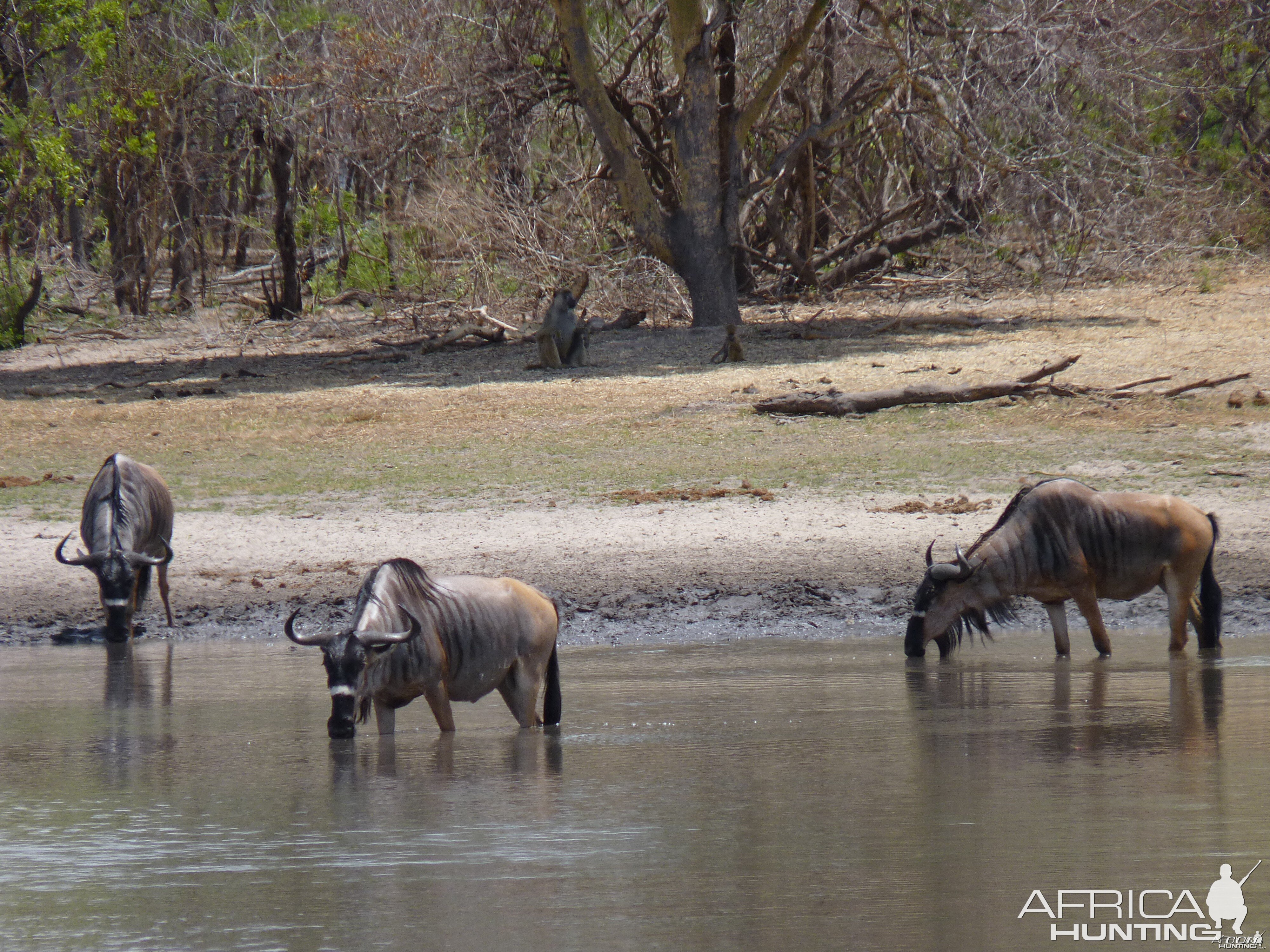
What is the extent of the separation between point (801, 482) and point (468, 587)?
619cm

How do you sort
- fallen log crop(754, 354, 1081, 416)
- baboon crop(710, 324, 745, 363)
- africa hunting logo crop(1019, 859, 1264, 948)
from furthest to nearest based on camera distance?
baboon crop(710, 324, 745, 363) → fallen log crop(754, 354, 1081, 416) → africa hunting logo crop(1019, 859, 1264, 948)

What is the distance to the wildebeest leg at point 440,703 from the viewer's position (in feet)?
22.4

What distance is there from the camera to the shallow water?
446cm

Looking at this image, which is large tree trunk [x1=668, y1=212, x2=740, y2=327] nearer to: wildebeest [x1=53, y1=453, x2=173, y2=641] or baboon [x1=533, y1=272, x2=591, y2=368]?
baboon [x1=533, y1=272, x2=591, y2=368]

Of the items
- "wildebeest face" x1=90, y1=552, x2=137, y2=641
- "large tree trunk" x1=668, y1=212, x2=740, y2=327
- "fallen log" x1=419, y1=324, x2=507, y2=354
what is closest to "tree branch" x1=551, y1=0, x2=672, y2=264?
"large tree trunk" x1=668, y1=212, x2=740, y2=327

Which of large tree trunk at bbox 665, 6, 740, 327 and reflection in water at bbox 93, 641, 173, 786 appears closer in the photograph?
reflection in water at bbox 93, 641, 173, 786

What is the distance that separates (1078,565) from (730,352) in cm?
995

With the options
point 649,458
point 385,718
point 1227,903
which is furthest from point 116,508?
point 1227,903

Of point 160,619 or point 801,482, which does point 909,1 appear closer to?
point 801,482

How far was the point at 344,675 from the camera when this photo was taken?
21.0 ft

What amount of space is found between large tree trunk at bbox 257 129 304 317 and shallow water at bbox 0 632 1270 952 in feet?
55.6

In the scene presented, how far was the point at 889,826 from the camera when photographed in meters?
5.36

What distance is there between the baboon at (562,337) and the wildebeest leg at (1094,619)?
35.1ft

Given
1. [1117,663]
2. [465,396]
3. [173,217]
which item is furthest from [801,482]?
[173,217]
